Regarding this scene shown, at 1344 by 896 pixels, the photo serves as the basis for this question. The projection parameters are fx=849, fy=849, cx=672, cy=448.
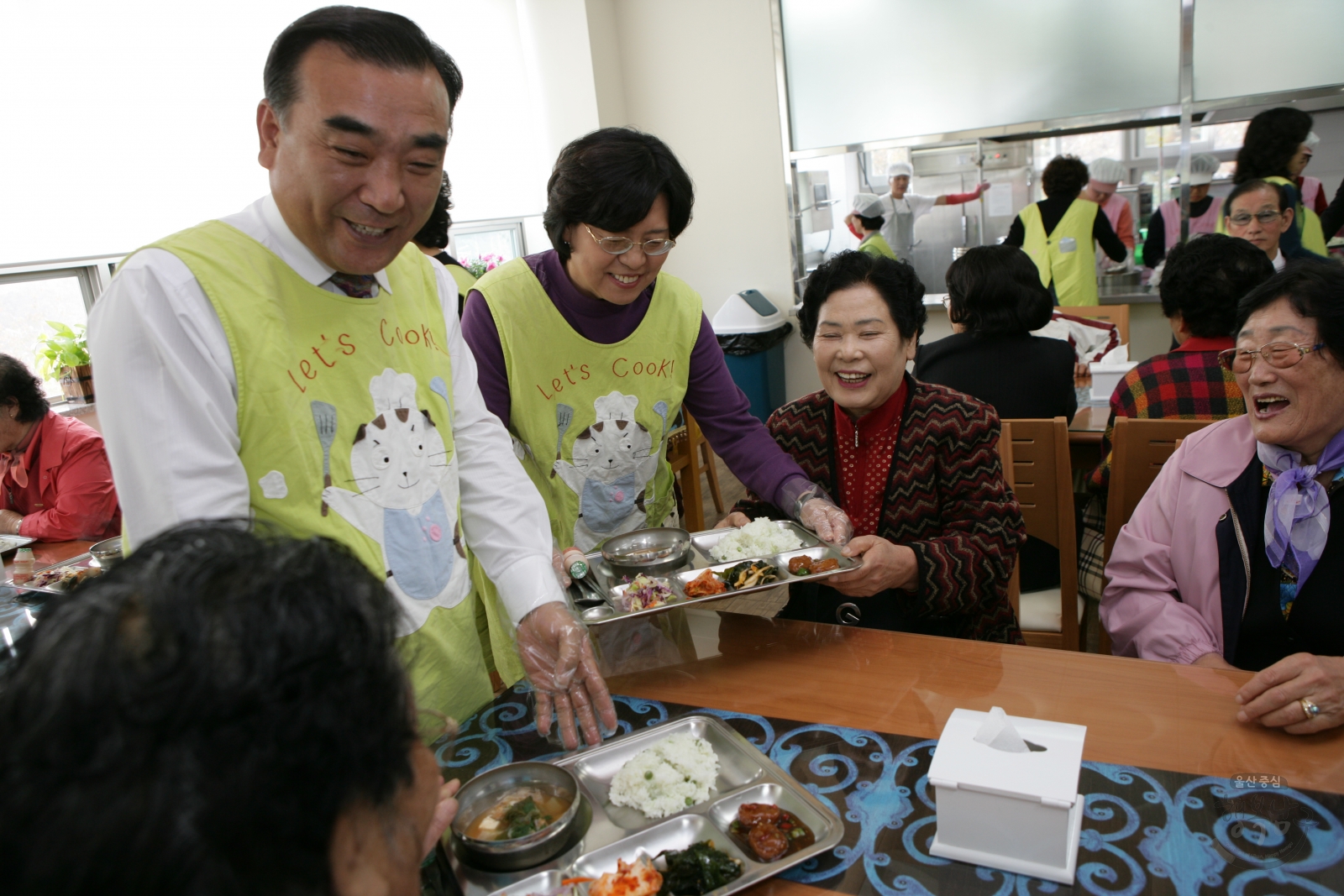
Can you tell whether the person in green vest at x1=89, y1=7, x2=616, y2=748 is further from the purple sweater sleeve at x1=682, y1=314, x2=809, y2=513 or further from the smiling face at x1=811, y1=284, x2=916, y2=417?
the smiling face at x1=811, y1=284, x2=916, y2=417

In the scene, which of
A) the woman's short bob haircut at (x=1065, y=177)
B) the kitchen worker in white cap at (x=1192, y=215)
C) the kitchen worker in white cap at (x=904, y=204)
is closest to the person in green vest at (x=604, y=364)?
the woman's short bob haircut at (x=1065, y=177)

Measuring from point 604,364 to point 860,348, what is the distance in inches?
24.1

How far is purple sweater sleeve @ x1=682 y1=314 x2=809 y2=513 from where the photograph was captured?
2.07m

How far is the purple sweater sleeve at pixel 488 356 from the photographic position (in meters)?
2.02

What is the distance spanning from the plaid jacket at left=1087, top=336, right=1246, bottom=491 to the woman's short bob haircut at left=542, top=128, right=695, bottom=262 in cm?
158

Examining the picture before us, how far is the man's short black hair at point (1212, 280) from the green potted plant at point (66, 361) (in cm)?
453

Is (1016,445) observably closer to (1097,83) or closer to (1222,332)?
(1222,332)

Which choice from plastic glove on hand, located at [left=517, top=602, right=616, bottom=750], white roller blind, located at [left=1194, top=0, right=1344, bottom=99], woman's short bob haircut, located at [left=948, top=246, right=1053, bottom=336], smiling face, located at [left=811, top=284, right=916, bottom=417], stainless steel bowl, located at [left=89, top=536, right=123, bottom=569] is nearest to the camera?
plastic glove on hand, located at [left=517, top=602, right=616, bottom=750]

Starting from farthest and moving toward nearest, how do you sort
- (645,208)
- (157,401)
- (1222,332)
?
(1222,332) < (645,208) < (157,401)

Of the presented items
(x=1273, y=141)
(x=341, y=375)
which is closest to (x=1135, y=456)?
(x=341, y=375)

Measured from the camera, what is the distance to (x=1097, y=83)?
17.7ft

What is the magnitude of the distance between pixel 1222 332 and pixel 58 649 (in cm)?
291

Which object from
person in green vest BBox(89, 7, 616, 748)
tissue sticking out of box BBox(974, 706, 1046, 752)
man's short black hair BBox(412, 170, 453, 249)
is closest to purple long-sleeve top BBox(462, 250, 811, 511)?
person in green vest BBox(89, 7, 616, 748)

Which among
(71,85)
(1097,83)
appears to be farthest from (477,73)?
(1097,83)
